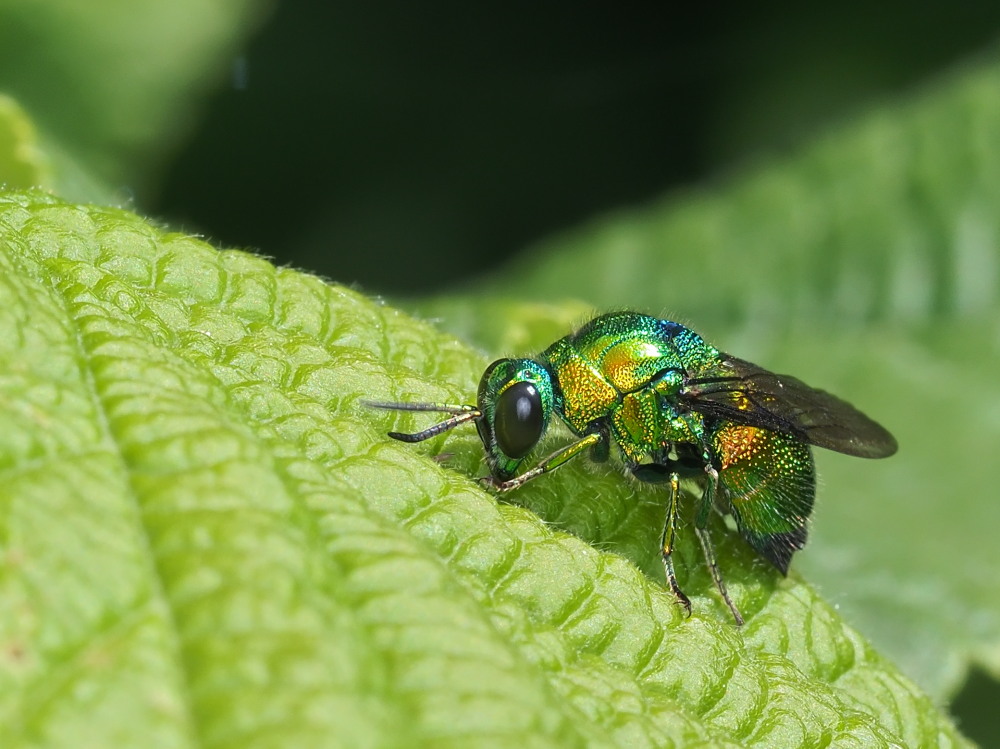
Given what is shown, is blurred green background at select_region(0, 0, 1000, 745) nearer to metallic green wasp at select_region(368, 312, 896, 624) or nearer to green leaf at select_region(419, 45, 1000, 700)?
green leaf at select_region(419, 45, 1000, 700)

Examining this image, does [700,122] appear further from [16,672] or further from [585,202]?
[16,672]

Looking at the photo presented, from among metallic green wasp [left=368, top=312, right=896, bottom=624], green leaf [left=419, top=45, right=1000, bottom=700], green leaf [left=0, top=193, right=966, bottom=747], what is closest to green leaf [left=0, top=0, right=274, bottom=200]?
green leaf [left=419, top=45, right=1000, bottom=700]

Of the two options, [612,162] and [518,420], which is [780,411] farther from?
[612,162]

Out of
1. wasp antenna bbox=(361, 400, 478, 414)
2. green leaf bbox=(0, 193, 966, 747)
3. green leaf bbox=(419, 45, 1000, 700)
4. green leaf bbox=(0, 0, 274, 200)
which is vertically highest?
green leaf bbox=(0, 0, 274, 200)

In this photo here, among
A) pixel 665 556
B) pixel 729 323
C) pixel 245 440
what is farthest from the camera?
pixel 729 323

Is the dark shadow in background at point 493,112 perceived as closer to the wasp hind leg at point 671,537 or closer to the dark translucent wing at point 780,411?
the dark translucent wing at point 780,411

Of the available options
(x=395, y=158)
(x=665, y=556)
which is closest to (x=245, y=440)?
(x=665, y=556)
